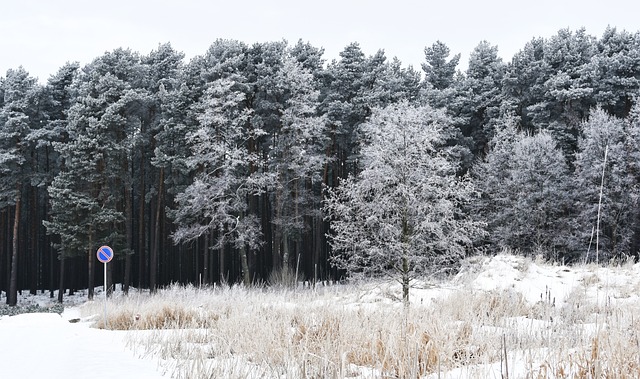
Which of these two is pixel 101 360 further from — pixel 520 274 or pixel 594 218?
pixel 594 218

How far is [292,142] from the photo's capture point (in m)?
27.5

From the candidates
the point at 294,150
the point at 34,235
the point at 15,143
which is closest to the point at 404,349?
the point at 294,150

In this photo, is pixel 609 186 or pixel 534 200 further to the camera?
pixel 534 200

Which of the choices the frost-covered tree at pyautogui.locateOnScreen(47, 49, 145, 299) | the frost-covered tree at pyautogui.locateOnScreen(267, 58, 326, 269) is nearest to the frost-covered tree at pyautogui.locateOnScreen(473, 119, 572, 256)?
the frost-covered tree at pyautogui.locateOnScreen(267, 58, 326, 269)

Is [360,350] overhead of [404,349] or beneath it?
beneath

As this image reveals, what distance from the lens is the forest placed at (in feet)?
84.6

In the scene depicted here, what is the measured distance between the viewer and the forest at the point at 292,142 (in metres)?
25.8

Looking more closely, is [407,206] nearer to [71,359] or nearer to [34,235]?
[71,359]

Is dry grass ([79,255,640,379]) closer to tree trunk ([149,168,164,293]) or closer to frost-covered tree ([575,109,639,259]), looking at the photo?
frost-covered tree ([575,109,639,259])

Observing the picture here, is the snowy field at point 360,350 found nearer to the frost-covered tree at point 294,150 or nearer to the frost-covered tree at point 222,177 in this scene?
the frost-covered tree at point 222,177

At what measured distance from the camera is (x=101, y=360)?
17.1 ft

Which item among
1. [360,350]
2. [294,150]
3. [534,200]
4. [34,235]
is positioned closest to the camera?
[360,350]

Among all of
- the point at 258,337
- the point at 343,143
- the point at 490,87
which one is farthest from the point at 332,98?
the point at 258,337

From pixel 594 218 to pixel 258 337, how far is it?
2454 centimetres
